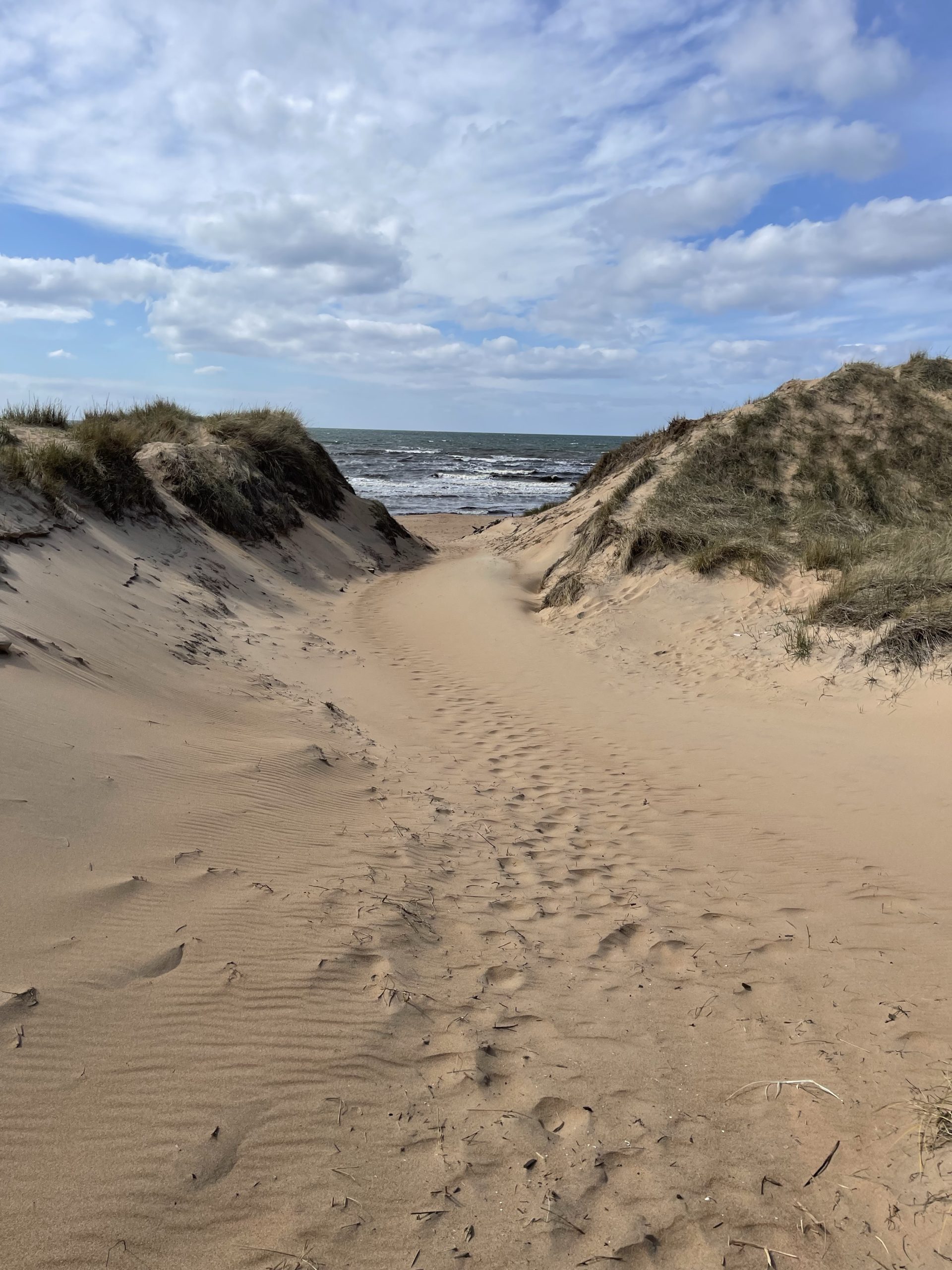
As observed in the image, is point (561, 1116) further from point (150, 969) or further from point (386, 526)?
point (386, 526)

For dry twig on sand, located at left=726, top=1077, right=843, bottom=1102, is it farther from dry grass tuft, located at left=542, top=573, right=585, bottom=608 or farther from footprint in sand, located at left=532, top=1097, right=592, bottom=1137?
dry grass tuft, located at left=542, top=573, right=585, bottom=608

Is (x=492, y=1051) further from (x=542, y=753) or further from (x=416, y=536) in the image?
(x=416, y=536)

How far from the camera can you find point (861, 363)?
1755 centimetres

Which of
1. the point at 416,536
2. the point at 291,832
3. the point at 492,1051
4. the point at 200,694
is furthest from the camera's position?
the point at 416,536

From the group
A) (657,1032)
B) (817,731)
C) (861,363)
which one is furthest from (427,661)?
(861,363)

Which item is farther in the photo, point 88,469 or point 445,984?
point 88,469

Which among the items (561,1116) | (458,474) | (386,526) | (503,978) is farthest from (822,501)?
(458,474)

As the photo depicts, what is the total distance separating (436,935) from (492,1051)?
78 cm

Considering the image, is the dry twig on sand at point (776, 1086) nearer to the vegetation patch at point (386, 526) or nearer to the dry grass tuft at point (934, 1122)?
the dry grass tuft at point (934, 1122)

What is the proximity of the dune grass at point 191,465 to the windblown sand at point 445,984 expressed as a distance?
163 inches

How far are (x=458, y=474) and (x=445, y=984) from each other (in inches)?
1748

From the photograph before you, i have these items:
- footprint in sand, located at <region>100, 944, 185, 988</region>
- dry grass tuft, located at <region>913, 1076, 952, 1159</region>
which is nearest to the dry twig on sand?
dry grass tuft, located at <region>913, 1076, 952, 1159</region>

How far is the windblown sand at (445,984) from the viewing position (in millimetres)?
2078

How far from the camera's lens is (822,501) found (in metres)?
13.8
